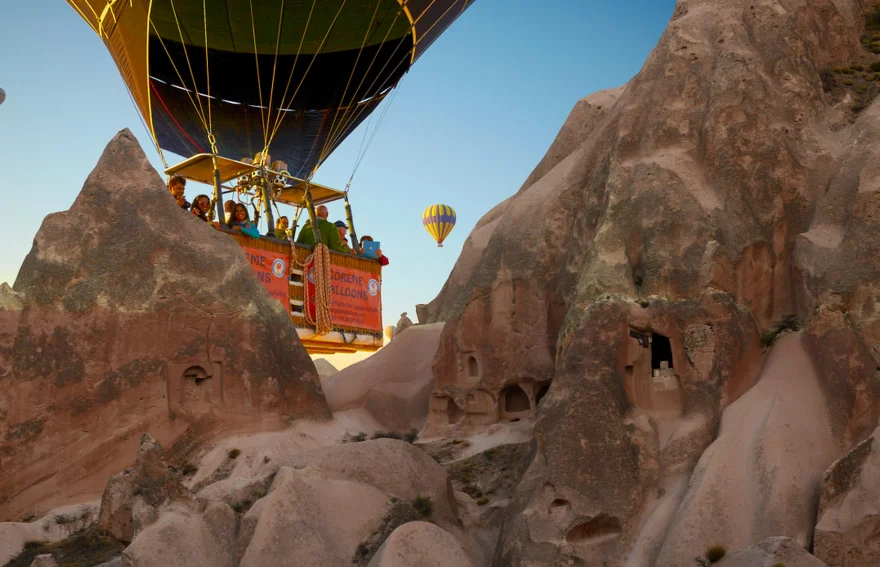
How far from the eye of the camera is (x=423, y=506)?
504 inches

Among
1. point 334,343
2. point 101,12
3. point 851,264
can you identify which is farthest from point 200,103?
point 851,264

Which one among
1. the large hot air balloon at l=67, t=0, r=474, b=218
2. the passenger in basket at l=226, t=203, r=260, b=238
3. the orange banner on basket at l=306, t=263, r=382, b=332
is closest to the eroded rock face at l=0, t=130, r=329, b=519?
the passenger in basket at l=226, t=203, r=260, b=238

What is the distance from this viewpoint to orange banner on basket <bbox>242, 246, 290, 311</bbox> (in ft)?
60.0

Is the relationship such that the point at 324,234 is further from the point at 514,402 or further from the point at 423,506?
the point at 423,506

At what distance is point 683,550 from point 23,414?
348 inches

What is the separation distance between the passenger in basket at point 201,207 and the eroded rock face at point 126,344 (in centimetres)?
140

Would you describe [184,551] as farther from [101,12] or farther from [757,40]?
[101,12]

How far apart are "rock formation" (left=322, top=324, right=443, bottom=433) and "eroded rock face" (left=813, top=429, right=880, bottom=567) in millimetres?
8314

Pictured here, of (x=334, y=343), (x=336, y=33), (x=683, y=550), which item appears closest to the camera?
(x=683, y=550)

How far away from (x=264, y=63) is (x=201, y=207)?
6252 millimetres

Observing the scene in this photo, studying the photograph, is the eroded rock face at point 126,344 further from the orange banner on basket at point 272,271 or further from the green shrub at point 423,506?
the green shrub at point 423,506

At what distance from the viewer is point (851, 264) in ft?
39.6

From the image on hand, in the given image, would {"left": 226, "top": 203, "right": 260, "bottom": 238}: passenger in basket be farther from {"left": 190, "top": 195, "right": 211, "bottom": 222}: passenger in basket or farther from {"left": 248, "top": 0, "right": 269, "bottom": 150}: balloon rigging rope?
{"left": 248, "top": 0, "right": 269, "bottom": 150}: balloon rigging rope

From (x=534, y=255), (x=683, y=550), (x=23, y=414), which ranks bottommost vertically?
(x=683, y=550)
